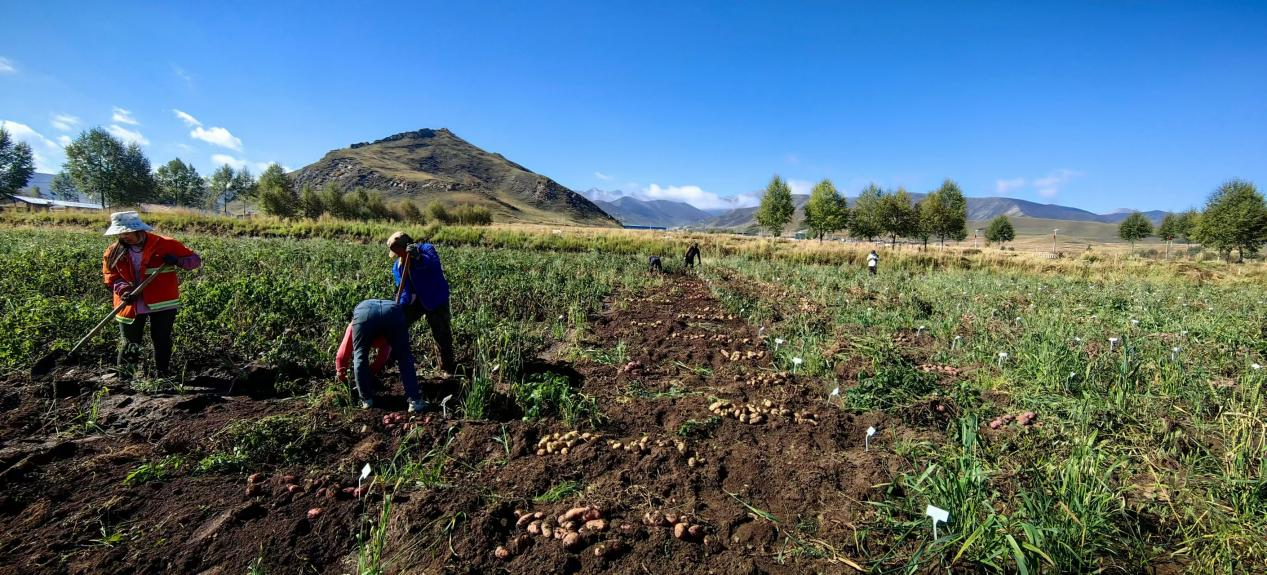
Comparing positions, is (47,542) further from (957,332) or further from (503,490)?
(957,332)

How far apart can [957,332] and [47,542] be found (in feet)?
29.8

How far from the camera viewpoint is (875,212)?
145ft

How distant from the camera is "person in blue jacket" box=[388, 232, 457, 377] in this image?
510 cm

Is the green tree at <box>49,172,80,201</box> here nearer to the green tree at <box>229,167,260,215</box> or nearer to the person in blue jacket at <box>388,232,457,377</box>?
the green tree at <box>229,167,260,215</box>

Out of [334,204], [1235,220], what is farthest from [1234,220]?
[334,204]

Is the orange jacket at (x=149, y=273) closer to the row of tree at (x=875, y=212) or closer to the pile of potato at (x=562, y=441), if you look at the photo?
the pile of potato at (x=562, y=441)

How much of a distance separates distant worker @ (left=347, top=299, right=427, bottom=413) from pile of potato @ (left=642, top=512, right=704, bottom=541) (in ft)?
8.20

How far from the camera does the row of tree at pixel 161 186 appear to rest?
172 ft

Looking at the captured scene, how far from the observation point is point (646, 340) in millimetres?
6875

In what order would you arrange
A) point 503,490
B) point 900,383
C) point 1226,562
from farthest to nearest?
point 900,383, point 503,490, point 1226,562

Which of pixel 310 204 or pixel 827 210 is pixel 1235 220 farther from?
pixel 310 204

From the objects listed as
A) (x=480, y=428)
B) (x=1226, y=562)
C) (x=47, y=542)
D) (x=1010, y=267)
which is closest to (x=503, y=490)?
(x=480, y=428)

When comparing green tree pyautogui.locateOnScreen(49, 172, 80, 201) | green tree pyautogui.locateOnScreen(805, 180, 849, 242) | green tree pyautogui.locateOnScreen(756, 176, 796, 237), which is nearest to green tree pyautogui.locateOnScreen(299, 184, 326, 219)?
green tree pyautogui.locateOnScreen(756, 176, 796, 237)

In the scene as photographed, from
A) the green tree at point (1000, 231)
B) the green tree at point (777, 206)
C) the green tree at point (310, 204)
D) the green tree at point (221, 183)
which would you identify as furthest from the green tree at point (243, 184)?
the green tree at point (1000, 231)
